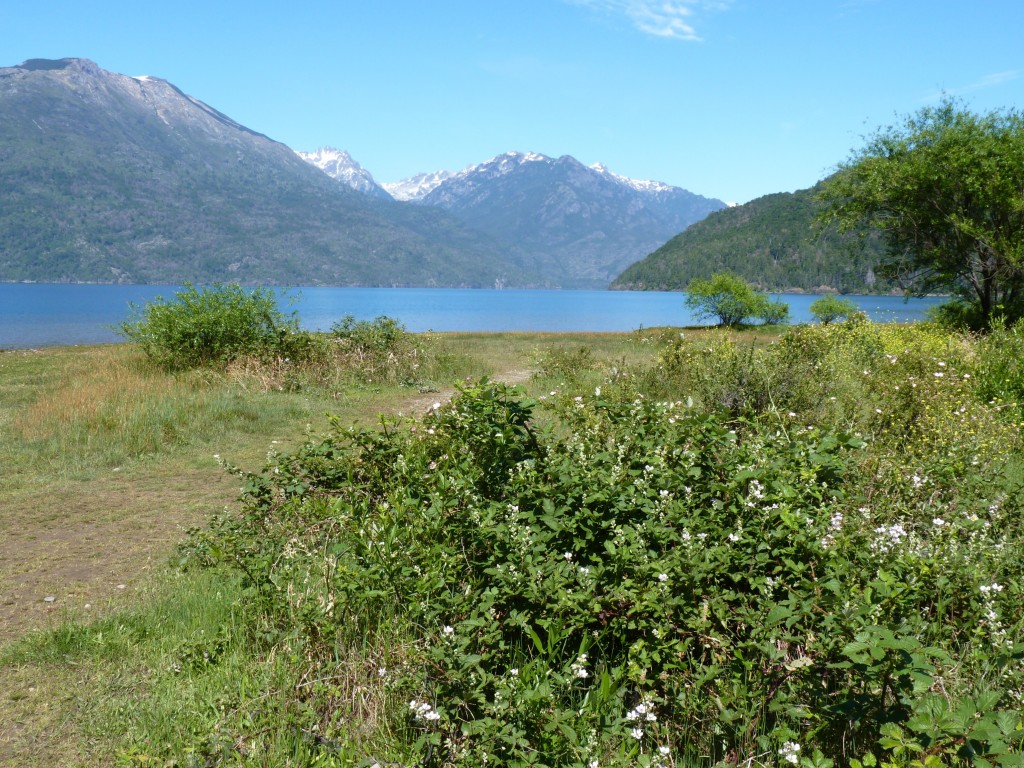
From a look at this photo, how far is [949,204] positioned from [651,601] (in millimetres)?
25754

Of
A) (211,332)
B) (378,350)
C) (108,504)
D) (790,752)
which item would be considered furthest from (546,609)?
(211,332)

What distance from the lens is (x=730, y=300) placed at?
46.1 metres

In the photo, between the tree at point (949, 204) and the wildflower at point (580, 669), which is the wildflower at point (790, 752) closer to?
the wildflower at point (580, 669)

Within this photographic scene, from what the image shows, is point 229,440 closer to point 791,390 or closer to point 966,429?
point 791,390

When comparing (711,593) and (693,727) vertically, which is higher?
(711,593)

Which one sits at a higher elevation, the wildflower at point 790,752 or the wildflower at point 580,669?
the wildflower at point 580,669

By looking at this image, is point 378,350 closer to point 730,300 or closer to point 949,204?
point 949,204

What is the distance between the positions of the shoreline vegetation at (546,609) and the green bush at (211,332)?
9.78 meters

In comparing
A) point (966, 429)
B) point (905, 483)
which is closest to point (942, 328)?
point (966, 429)

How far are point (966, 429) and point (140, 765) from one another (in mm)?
7550

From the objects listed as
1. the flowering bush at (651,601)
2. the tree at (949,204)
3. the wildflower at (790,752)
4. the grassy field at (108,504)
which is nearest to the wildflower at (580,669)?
the flowering bush at (651,601)

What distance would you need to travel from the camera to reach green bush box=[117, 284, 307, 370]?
16.0 meters

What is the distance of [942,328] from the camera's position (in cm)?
2100

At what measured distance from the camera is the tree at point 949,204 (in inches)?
851
